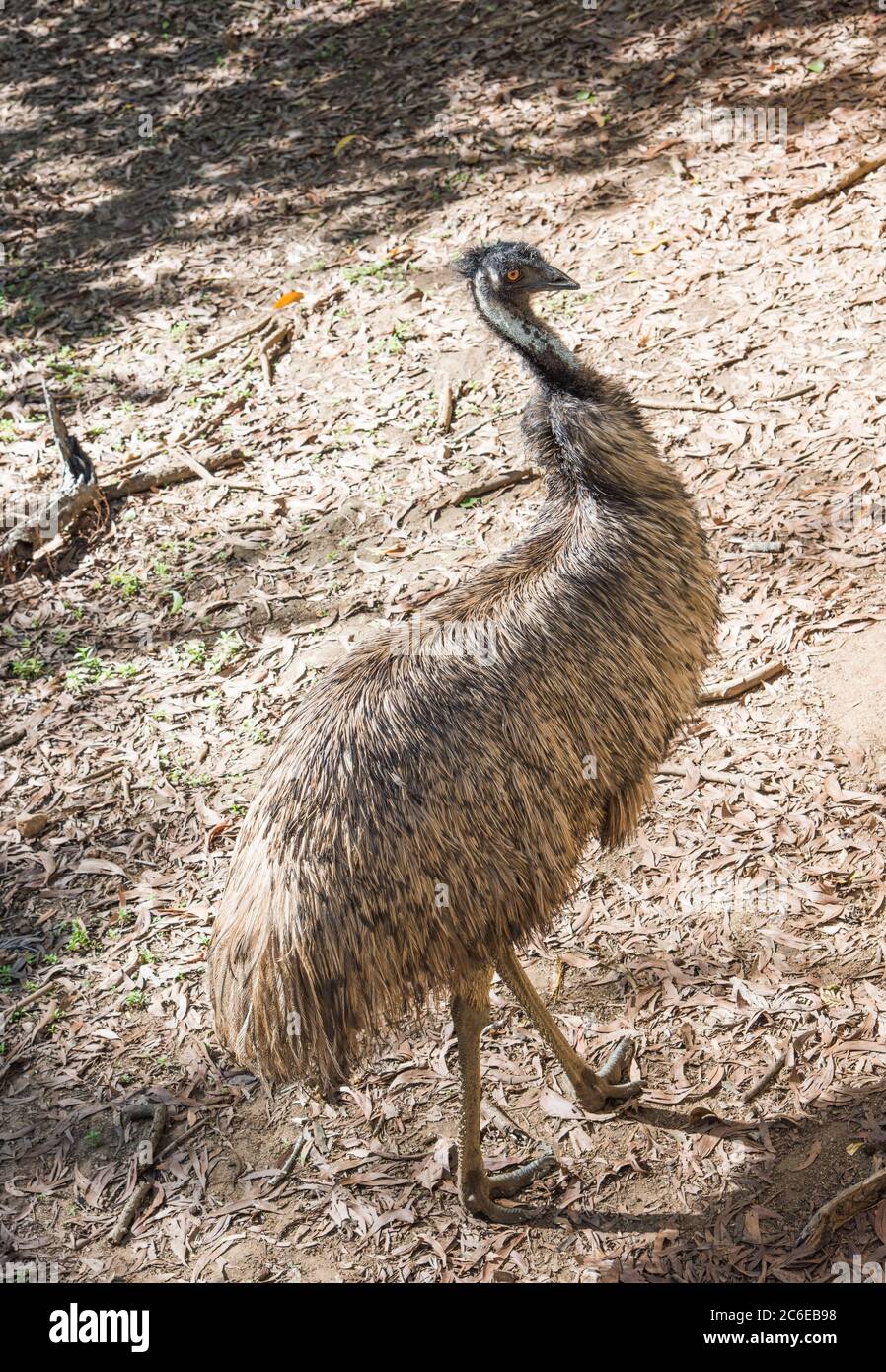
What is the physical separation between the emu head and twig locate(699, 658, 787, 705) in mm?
1936

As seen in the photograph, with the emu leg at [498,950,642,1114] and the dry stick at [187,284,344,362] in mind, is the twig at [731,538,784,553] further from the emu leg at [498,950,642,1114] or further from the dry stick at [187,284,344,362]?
the dry stick at [187,284,344,362]

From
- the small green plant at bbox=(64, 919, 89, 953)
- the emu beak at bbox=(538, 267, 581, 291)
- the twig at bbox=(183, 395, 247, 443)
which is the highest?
the emu beak at bbox=(538, 267, 581, 291)

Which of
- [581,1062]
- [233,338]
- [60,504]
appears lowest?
[581,1062]

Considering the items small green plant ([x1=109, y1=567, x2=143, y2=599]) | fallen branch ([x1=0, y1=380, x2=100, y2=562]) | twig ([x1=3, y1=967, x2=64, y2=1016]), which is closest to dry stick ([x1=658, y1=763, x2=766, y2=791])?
twig ([x1=3, y1=967, x2=64, y2=1016])

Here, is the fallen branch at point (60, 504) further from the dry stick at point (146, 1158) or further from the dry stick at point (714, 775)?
the dry stick at point (714, 775)

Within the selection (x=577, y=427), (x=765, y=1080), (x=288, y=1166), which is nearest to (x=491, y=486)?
(x=577, y=427)

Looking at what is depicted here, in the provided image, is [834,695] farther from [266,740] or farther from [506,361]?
[506,361]

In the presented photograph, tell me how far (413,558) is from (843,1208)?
3896mm

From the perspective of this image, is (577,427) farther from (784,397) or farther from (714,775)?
(784,397)

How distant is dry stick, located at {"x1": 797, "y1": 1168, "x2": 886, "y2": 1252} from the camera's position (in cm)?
376

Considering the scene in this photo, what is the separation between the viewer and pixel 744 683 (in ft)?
18.1

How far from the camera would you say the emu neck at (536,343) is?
13.7ft

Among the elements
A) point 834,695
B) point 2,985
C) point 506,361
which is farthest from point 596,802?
point 506,361

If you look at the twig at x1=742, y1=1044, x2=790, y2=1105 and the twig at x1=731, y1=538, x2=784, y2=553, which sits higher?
the twig at x1=731, y1=538, x2=784, y2=553
